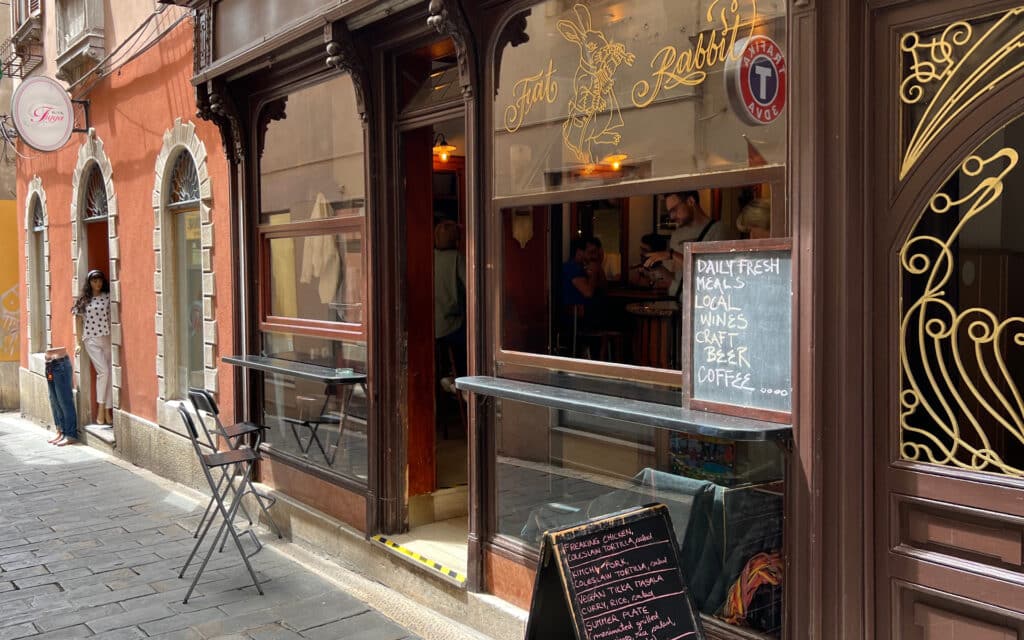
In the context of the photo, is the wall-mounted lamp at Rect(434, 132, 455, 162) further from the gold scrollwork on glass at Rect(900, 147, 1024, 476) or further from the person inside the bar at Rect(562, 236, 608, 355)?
the gold scrollwork on glass at Rect(900, 147, 1024, 476)

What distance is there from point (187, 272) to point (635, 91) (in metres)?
6.44

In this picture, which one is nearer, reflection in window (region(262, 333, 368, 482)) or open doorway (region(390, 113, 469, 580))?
open doorway (region(390, 113, 469, 580))

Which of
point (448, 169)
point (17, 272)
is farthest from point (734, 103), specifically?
point (17, 272)

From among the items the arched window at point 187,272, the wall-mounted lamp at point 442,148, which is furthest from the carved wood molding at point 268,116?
the arched window at point 187,272

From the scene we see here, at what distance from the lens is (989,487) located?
2.92 metres

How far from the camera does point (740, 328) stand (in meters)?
3.55

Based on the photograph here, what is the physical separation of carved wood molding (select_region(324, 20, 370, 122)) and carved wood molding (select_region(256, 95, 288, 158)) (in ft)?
4.31

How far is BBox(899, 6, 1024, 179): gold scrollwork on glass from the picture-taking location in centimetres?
288

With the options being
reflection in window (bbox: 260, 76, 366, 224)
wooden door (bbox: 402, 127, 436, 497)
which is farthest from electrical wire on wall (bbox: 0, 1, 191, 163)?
wooden door (bbox: 402, 127, 436, 497)

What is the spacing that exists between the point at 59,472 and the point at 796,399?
909 cm

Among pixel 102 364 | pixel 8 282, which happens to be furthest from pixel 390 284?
pixel 8 282

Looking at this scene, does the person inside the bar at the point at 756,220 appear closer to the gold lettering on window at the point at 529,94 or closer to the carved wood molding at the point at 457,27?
the gold lettering on window at the point at 529,94

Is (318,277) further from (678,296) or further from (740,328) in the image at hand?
(740,328)

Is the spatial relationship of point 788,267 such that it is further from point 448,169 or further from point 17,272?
point 17,272
